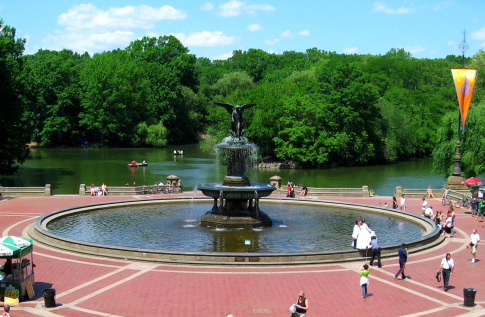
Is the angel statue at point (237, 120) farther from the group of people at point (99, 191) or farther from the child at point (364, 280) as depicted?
the group of people at point (99, 191)

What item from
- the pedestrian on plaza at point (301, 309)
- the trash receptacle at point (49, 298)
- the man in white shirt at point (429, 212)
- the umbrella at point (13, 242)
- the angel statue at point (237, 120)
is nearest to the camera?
the pedestrian on plaza at point (301, 309)

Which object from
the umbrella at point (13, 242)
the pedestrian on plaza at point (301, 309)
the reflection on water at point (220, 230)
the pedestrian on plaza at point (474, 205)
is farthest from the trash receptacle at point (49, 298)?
the pedestrian on plaza at point (474, 205)

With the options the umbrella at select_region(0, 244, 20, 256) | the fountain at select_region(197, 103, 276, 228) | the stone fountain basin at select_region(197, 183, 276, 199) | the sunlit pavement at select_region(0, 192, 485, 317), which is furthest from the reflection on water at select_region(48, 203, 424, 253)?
the umbrella at select_region(0, 244, 20, 256)

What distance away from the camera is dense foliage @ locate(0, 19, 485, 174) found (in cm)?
8069

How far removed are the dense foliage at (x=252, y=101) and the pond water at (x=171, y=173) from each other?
4099 mm

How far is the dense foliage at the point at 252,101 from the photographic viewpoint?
80.7 m

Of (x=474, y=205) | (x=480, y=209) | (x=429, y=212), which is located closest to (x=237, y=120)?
(x=429, y=212)

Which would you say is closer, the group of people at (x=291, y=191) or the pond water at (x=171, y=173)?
the group of people at (x=291, y=191)

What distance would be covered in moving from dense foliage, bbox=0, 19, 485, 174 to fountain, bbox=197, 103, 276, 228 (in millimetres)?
30913

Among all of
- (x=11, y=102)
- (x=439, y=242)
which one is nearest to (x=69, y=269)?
(x=439, y=242)

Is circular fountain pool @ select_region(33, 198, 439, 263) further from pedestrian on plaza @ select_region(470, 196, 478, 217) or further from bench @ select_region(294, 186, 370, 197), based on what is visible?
bench @ select_region(294, 186, 370, 197)

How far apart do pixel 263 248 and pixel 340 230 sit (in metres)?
6.40

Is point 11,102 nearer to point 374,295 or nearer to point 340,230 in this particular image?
point 340,230

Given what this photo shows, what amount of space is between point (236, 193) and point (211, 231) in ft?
7.77
